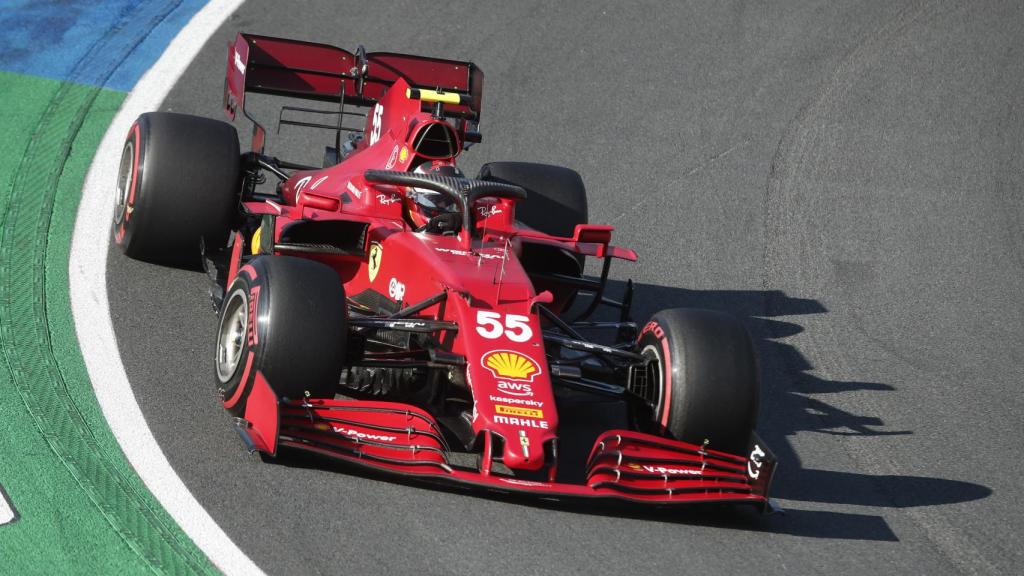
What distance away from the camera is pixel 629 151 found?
13.4m

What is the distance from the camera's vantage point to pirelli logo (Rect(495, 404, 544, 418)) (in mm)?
6996

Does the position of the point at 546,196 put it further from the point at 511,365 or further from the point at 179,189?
the point at 511,365

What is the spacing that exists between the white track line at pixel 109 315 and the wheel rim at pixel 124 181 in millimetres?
324

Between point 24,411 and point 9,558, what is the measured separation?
5.49 feet

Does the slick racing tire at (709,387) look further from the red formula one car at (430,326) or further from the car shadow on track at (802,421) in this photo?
the car shadow on track at (802,421)

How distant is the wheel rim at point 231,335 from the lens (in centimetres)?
754

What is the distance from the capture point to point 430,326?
744 cm

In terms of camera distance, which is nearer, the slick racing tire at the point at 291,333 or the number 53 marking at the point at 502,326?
the slick racing tire at the point at 291,333

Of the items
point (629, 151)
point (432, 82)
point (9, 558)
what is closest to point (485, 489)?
point (9, 558)

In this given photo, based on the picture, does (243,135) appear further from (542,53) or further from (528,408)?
(528,408)

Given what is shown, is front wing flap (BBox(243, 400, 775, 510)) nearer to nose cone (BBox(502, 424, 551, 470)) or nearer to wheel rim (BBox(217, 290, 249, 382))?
nose cone (BBox(502, 424, 551, 470))

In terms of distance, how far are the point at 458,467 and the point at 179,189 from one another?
3708mm

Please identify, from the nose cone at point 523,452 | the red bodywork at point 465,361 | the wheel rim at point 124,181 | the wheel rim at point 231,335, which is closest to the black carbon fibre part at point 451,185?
the red bodywork at point 465,361

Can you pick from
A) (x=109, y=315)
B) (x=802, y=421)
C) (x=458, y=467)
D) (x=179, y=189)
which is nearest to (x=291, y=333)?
(x=458, y=467)
